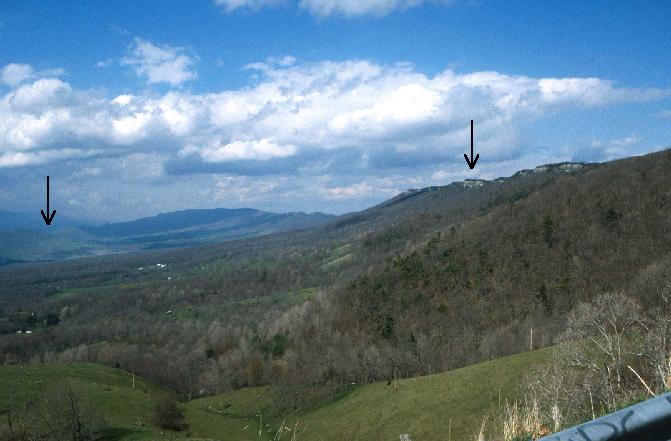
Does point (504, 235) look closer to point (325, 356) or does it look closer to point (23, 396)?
point (325, 356)

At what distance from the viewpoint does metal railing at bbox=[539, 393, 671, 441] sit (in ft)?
18.1

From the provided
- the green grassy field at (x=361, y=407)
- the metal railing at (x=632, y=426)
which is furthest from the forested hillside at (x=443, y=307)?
the metal railing at (x=632, y=426)

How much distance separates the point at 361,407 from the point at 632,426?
9670 cm

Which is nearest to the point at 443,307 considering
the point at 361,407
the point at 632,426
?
the point at 361,407

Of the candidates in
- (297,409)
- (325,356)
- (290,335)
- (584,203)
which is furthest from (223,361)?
(584,203)

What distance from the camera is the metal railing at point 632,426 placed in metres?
5.52

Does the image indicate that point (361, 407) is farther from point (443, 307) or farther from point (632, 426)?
point (632, 426)

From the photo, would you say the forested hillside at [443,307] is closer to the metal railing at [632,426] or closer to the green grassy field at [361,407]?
the green grassy field at [361,407]

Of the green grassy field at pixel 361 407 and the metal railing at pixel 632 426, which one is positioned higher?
the metal railing at pixel 632 426

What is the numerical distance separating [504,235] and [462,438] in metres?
127

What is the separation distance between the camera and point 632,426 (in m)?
5.82

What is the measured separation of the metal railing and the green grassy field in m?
58.9

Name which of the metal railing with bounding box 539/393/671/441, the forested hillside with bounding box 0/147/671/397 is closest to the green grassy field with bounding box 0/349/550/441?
the forested hillside with bounding box 0/147/671/397

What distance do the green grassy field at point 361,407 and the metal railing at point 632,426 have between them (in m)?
58.9
